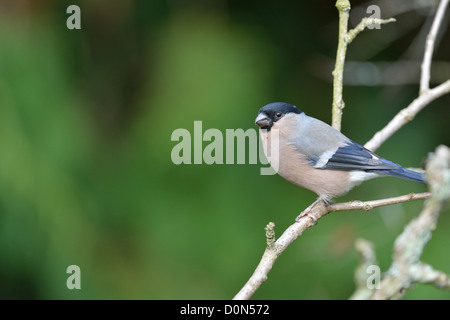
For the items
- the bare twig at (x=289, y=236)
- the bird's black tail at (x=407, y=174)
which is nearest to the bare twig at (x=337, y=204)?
the bare twig at (x=289, y=236)

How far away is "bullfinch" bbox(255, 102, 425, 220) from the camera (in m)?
2.04

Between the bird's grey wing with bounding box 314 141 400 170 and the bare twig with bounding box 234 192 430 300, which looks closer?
the bare twig with bounding box 234 192 430 300

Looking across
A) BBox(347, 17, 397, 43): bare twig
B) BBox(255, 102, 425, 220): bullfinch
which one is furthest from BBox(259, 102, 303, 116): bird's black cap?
BBox(347, 17, 397, 43): bare twig

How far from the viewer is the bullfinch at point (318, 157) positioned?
204cm

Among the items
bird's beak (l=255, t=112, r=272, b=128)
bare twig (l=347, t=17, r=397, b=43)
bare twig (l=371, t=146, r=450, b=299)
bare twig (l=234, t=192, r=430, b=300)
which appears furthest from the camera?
bird's beak (l=255, t=112, r=272, b=128)

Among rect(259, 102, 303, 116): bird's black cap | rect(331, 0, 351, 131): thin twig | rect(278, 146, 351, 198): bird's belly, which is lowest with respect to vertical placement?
rect(278, 146, 351, 198): bird's belly

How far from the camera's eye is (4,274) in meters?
2.59

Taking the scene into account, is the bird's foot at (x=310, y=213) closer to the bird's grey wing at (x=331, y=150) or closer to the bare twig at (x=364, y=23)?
the bird's grey wing at (x=331, y=150)

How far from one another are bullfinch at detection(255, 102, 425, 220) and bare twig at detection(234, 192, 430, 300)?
4.3 inches

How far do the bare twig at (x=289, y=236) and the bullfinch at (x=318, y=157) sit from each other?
109mm

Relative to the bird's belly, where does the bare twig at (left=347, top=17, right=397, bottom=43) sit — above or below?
above

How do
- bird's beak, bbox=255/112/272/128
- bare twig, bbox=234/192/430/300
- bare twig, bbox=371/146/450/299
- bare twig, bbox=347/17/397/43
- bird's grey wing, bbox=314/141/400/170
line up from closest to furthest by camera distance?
bare twig, bbox=371/146/450/299, bare twig, bbox=234/192/430/300, bare twig, bbox=347/17/397/43, bird's grey wing, bbox=314/141/400/170, bird's beak, bbox=255/112/272/128

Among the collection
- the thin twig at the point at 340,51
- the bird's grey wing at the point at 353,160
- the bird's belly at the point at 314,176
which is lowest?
the bird's belly at the point at 314,176

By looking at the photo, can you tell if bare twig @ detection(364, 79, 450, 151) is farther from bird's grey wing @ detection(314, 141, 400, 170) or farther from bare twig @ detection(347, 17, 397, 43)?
bare twig @ detection(347, 17, 397, 43)
